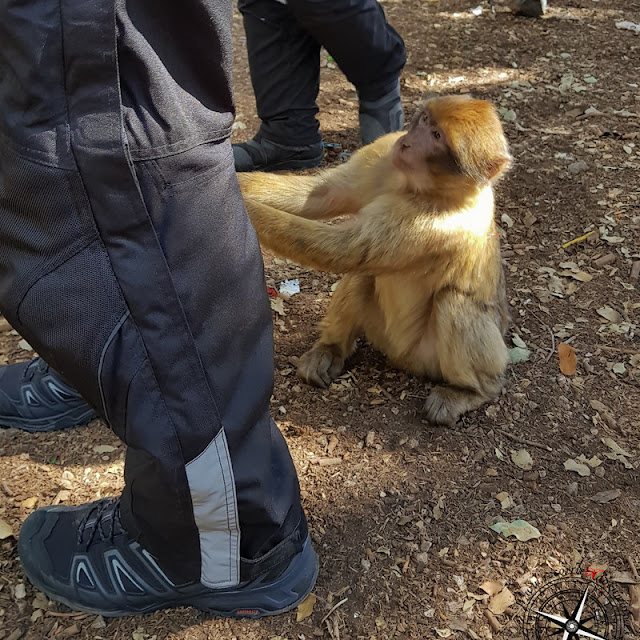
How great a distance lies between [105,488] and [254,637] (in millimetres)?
955

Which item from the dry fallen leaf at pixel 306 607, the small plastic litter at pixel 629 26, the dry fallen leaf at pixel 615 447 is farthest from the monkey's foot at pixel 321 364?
the small plastic litter at pixel 629 26

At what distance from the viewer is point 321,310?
4277 mm

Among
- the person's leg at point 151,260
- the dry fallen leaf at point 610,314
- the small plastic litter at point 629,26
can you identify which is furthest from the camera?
the small plastic litter at point 629,26

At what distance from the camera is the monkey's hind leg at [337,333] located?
3.67 m

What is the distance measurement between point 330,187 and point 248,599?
6.47 ft

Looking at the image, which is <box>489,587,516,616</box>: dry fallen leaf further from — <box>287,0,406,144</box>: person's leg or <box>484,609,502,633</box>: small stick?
<box>287,0,406,144</box>: person's leg

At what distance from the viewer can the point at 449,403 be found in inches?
135

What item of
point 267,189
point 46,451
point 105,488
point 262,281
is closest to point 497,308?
point 267,189

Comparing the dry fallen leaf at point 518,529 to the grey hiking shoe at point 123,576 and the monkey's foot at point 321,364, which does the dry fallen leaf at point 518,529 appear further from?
the monkey's foot at point 321,364

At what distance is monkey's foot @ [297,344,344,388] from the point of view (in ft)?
12.0

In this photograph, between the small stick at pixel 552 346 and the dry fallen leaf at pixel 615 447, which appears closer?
the dry fallen leaf at pixel 615 447

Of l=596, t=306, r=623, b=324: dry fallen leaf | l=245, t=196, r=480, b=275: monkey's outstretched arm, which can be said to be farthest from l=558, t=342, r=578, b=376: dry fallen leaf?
l=245, t=196, r=480, b=275: monkey's outstretched arm

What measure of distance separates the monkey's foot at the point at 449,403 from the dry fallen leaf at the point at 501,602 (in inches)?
36.8

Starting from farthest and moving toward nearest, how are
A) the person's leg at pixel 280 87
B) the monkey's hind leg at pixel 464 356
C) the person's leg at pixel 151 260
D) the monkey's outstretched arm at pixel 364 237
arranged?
1. the person's leg at pixel 280 87
2. the monkey's hind leg at pixel 464 356
3. the monkey's outstretched arm at pixel 364 237
4. the person's leg at pixel 151 260
